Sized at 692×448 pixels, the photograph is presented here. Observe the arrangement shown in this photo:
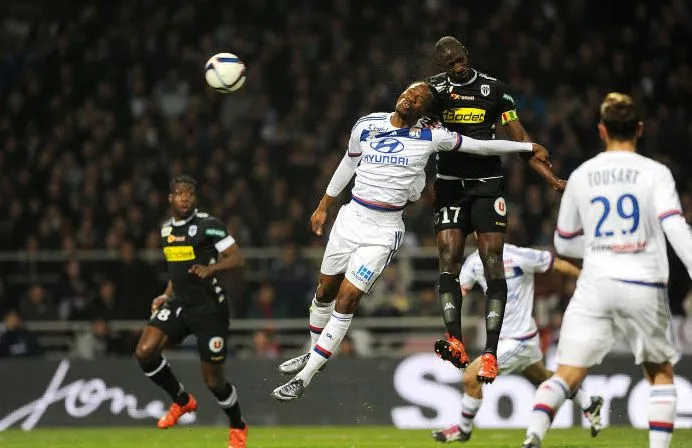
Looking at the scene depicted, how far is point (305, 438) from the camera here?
13742mm

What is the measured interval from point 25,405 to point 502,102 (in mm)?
8303

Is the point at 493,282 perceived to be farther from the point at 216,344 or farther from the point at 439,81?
the point at 216,344

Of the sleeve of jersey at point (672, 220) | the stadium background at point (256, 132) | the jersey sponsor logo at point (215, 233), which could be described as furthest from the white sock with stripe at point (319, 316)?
the stadium background at point (256, 132)

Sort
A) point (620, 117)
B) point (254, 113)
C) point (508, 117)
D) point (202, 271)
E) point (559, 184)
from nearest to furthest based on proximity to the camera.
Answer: point (620, 117)
point (559, 184)
point (508, 117)
point (202, 271)
point (254, 113)

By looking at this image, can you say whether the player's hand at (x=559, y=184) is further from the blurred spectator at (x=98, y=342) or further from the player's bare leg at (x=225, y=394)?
the blurred spectator at (x=98, y=342)

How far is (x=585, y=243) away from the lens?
788cm

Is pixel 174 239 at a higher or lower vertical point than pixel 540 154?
lower

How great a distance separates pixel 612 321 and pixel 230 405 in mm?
5130

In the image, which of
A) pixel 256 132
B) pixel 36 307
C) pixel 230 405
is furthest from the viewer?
pixel 256 132

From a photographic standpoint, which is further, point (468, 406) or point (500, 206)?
point (468, 406)

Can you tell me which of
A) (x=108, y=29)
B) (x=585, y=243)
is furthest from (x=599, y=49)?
(x=585, y=243)

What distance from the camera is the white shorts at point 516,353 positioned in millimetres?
12203

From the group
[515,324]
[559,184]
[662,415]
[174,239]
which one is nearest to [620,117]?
[662,415]

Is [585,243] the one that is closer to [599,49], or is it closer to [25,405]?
[25,405]
